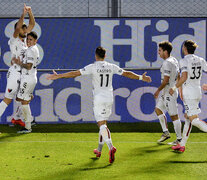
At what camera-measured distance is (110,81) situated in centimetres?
675

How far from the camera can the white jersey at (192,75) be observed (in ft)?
23.0

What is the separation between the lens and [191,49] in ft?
23.1

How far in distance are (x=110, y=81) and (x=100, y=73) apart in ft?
0.75

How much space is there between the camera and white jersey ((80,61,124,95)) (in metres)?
6.62

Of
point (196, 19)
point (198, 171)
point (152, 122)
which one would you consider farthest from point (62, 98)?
point (198, 171)

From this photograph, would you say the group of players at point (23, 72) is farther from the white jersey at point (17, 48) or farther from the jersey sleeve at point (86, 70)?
the jersey sleeve at point (86, 70)

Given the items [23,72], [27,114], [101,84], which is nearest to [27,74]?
[23,72]

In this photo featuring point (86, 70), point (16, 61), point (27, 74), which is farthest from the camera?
point (16, 61)

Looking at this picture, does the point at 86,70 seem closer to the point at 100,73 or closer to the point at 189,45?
the point at 100,73

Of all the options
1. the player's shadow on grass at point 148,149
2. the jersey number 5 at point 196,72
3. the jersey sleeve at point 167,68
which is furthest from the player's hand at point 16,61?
the jersey number 5 at point 196,72

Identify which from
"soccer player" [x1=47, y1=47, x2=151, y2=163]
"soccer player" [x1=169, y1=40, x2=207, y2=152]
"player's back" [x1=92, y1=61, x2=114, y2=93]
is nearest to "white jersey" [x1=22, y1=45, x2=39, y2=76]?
"soccer player" [x1=47, y1=47, x2=151, y2=163]

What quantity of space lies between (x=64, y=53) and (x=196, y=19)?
11.4ft

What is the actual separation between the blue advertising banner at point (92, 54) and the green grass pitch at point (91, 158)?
1.84 metres

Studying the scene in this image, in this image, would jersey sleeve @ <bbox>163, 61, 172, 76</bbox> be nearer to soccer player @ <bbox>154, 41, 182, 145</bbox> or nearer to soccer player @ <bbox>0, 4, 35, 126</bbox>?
soccer player @ <bbox>154, 41, 182, 145</bbox>
